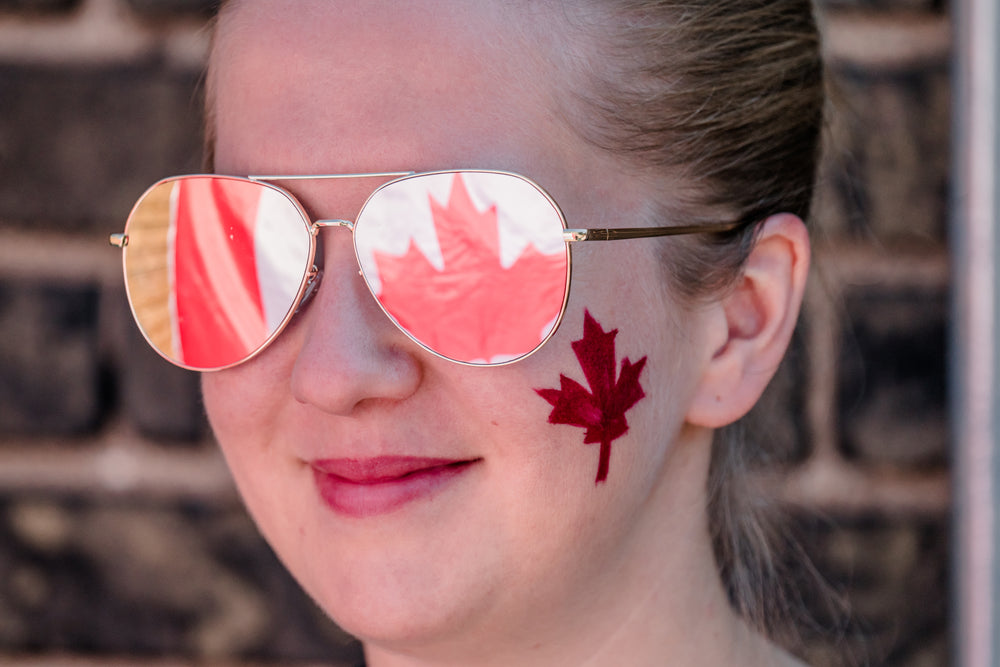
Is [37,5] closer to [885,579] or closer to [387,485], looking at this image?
[387,485]

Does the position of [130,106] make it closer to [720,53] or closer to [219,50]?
[219,50]

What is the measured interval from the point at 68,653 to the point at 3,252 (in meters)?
0.74

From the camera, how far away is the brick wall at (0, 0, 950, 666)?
1523mm

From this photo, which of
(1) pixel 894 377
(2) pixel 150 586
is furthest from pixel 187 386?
(1) pixel 894 377

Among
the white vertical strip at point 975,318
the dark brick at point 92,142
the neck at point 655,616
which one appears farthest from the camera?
the dark brick at point 92,142

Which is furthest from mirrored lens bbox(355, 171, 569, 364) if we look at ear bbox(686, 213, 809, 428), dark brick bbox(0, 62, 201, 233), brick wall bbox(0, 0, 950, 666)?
dark brick bbox(0, 62, 201, 233)

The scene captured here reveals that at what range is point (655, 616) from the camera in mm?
1133

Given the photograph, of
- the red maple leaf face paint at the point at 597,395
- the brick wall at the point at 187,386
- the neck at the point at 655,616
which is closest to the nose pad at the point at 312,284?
the red maple leaf face paint at the point at 597,395

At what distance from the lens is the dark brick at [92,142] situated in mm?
1607

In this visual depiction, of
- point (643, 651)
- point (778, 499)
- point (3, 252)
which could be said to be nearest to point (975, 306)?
point (778, 499)

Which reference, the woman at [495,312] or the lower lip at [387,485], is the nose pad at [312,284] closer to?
the woman at [495,312]

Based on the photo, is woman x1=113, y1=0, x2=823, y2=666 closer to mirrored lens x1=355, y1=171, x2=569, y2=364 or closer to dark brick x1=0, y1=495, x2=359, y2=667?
mirrored lens x1=355, y1=171, x2=569, y2=364

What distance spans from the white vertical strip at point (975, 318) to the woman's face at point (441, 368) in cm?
72

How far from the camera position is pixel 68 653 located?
168 cm
